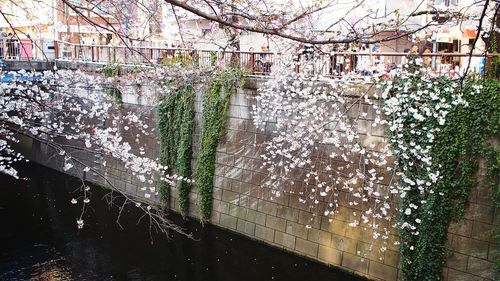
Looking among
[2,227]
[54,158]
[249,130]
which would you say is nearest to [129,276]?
[249,130]

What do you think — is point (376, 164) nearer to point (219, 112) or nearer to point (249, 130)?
point (249, 130)

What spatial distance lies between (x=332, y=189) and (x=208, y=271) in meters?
→ 3.40

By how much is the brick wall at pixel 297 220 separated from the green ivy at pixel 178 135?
9.0 inches

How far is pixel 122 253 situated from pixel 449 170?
7888 millimetres

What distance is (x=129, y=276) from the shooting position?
1088cm

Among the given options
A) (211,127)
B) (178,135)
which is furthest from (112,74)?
(211,127)

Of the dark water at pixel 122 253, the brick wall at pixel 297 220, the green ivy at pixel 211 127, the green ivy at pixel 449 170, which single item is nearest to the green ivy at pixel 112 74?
the brick wall at pixel 297 220

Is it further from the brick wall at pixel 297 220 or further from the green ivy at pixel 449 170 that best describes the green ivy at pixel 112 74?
the green ivy at pixel 449 170

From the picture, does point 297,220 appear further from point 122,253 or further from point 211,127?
point 122,253

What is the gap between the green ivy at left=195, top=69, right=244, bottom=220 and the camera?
1277 cm

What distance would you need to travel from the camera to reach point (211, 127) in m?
13.1

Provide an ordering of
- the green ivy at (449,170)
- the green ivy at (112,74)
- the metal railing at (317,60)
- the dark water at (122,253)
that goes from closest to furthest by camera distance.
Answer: the green ivy at (449,170) < the metal railing at (317,60) < the dark water at (122,253) < the green ivy at (112,74)

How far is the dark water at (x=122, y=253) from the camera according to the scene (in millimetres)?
10844

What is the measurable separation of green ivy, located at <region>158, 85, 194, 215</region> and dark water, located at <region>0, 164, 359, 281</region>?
111 centimetres
